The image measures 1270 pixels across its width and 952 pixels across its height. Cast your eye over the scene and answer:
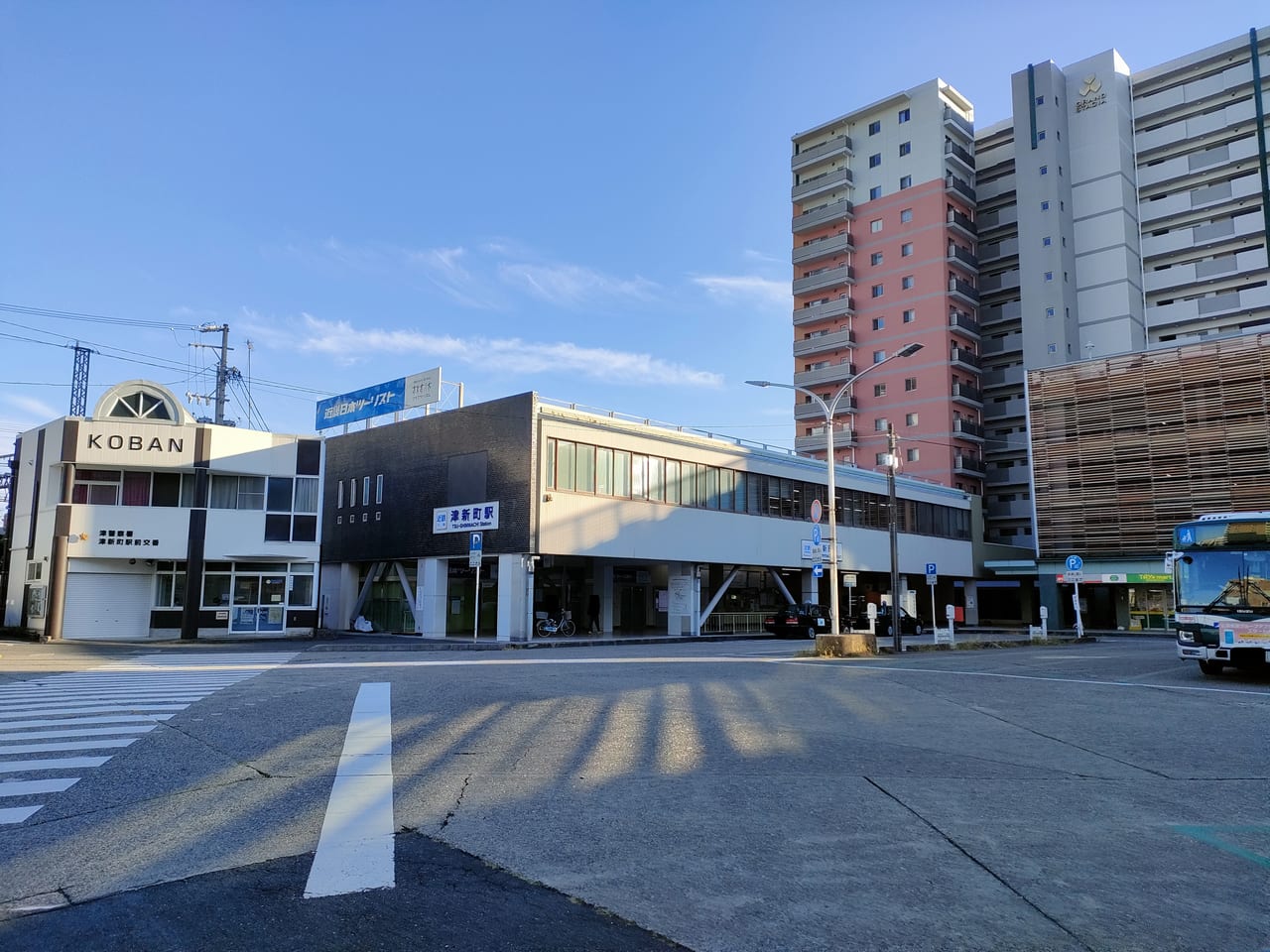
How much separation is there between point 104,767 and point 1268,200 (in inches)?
2817

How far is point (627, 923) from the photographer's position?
4164 mm

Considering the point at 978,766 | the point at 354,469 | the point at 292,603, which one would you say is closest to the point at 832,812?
the point at 978,766

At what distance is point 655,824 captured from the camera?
19.4ft

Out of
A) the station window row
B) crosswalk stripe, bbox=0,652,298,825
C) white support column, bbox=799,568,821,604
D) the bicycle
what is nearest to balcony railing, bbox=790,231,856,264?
the station window row

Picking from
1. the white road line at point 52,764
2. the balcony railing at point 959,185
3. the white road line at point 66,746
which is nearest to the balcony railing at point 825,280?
the balcony railing at point 959,185

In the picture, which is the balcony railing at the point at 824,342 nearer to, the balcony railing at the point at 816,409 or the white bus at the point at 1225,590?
the balcony railing at the point at 816,409

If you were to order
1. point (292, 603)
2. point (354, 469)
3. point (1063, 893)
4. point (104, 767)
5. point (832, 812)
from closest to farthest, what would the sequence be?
point (1063, 893)
point (832, 812)
point (104, 767)
point (292, 603)
point (354, 469)

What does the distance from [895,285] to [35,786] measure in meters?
68.8

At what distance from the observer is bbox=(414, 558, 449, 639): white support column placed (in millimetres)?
34750

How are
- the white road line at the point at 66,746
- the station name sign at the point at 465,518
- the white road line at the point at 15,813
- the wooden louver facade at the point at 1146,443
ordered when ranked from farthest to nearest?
the wooden louver facade at the point at 1146,443
the station name sign at the point at 465,518
the white road line at the point at 66,746
the white road line at the point at 15,813

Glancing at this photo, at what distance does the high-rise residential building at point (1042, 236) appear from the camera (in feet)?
200

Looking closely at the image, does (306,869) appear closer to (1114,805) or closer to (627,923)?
(627,923)

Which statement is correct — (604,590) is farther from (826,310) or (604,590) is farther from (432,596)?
(826,310)

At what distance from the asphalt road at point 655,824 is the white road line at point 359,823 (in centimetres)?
8
